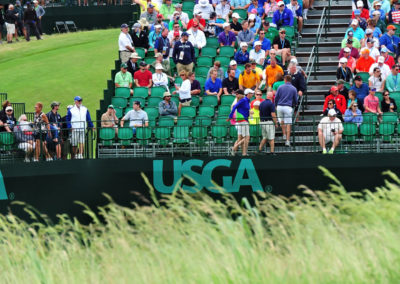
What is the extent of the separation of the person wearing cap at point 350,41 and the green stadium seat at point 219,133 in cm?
501

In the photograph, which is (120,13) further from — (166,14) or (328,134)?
(328,134)

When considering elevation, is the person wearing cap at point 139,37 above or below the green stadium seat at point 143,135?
above

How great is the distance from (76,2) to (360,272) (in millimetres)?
35565

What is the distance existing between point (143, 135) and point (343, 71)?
5259 millimetres

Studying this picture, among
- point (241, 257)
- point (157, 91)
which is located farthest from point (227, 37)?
point (241, 257)

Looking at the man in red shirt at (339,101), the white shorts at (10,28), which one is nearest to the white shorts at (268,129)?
the man in red shirt at (339,101)

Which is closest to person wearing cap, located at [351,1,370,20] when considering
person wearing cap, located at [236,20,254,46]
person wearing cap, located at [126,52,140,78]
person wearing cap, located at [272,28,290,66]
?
person wearing cap, located at [272,28,290,66]

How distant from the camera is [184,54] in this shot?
24.8 metres

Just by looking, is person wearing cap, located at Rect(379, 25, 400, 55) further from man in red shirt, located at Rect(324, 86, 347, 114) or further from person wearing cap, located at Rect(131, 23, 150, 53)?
person wearing cap, located at Rect(131, 23, 150, 53)

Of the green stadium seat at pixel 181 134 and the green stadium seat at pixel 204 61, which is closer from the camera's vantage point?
the green stadium seat at pixel 181 134

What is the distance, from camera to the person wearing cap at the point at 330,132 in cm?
2148

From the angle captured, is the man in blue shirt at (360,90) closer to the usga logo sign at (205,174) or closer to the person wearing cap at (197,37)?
the usga logo sign at (205,174)

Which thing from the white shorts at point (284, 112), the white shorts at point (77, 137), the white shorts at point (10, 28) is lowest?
the white shorts at point (77, 137)

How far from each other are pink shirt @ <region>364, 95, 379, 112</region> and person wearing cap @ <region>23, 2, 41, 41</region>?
1935cm
